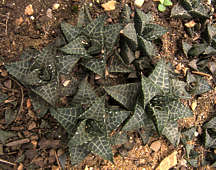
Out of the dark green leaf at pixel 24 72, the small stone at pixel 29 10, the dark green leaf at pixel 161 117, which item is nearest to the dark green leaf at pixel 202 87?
the dark green leaf at pixel 161 117

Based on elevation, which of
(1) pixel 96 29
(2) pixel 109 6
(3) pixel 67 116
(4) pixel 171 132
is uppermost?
(2) pixel 109 6

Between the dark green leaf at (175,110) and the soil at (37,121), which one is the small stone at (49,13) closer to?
the soil at (37,121)

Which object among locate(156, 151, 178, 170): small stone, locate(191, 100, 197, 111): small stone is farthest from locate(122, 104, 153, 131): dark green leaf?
locate(191, 100, 197, 111): small stone

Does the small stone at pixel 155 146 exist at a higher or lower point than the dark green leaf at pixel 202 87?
lower

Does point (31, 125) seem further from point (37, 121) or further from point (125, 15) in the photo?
point (125, 15)

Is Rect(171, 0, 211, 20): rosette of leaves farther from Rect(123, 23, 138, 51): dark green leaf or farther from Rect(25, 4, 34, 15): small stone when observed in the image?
Rect(25, 4, 34, 15): small stone

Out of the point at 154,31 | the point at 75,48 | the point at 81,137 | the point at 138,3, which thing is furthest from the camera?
the point at 138,3

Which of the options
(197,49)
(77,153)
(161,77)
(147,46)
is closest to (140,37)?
(147,46)

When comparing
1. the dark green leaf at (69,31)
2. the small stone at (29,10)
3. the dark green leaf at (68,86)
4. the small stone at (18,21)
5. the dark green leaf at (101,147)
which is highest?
the small stone at (29,10)
